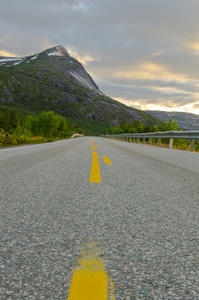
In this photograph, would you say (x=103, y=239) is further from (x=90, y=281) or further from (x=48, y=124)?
(x=48, y=124)

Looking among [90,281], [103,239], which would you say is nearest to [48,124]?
[103,239]

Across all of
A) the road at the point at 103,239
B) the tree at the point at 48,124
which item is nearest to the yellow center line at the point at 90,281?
the road at the point at 103,239

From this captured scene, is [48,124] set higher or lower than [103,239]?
higher

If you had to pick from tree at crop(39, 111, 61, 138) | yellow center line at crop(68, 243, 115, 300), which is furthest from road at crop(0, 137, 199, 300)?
tree at crop(39, 111, 61, 138)

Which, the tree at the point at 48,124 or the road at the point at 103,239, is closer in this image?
the road at the point at 103,239

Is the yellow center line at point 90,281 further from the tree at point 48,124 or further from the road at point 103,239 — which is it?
the tree at point 48,124

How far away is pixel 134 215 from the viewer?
2562mm

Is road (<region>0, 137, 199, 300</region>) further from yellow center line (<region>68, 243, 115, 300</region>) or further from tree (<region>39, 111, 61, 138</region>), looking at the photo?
tree (<region>39, 111, 61, 138</region>)

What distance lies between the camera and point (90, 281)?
137 centimetres

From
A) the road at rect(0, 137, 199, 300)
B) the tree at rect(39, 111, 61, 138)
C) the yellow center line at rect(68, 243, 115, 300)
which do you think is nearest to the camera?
the yellow center line at rect(68, 243, 115, 300)

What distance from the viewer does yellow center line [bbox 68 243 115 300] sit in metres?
1.24

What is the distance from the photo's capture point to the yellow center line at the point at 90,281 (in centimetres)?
124

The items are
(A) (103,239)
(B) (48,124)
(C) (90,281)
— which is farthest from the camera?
(B) (48,124)

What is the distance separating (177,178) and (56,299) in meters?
3.95
